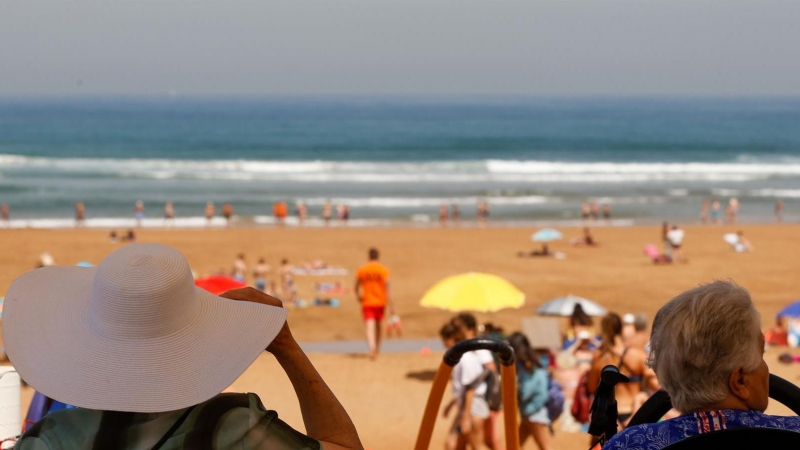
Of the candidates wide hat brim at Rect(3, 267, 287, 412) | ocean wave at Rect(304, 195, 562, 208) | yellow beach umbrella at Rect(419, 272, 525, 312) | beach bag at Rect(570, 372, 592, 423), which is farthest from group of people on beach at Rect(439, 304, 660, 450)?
ocean wave at Rect(304, 195, 562, 208)

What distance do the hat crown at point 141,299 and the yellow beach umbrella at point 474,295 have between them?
30.6 feet

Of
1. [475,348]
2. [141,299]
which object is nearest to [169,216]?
A: [475,348]

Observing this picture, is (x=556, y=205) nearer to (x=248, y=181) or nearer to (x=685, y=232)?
(x=685, y=232)

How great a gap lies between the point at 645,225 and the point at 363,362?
22.2 m

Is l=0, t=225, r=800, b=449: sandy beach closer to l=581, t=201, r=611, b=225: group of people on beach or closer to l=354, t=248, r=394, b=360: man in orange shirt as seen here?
→ l=354, t=248, r=394, b=360: man in orange shirt

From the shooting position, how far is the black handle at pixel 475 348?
239 centimetres

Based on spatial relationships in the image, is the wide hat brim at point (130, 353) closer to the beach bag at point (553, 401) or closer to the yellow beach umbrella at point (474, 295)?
the beach bag at point (553, 401)

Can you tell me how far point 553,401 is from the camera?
23.5ft

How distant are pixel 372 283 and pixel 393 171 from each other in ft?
133

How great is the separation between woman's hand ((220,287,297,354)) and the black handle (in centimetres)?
72

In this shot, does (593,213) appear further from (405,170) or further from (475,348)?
(475,348)

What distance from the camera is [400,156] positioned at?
64438 millimetres

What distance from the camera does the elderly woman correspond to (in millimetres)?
1606

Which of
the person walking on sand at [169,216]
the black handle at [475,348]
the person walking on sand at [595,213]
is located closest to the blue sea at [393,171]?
the person walking on sand at [169,216]
